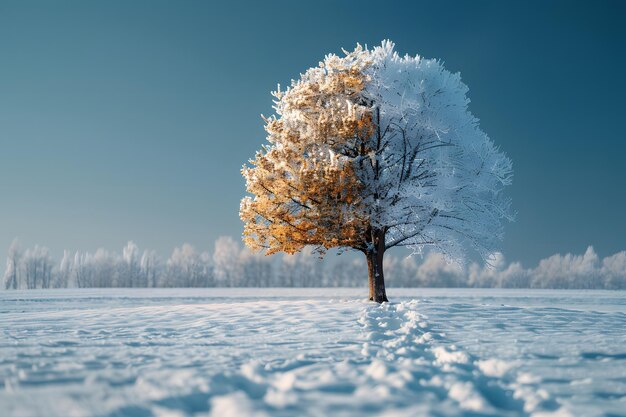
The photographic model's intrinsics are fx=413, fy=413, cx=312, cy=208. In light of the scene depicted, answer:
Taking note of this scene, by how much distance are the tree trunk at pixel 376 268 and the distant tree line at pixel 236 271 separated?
9319 cm

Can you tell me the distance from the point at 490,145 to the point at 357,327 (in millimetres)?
9864

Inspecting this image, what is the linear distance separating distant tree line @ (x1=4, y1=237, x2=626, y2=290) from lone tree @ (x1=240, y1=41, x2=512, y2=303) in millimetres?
93629

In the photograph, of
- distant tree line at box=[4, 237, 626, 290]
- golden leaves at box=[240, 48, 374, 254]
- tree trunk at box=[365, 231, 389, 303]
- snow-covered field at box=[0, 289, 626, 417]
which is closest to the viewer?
snow-covered field at box=[0, 289, 626, 417]

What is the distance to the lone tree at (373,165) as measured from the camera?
14898 millimetres

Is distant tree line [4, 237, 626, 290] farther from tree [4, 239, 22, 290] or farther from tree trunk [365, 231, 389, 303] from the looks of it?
tree trunk [365, 231, 389, 303]

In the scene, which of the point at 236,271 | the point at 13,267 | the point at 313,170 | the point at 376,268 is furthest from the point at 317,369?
the point at 13,267

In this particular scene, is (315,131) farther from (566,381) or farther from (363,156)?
(566,381)

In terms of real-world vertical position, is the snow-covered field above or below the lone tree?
below

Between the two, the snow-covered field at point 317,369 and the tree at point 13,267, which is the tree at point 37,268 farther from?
the snow-covered field at point 317,369

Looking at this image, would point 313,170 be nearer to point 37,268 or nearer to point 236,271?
point 236,271

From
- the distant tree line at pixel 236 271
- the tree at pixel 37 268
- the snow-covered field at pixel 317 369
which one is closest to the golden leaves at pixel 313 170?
A: the snow-covered field at pixel 317 369

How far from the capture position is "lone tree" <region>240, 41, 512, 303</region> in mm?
14898

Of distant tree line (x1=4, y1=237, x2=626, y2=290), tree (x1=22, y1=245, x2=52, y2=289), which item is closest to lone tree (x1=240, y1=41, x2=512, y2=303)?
distant tree line (x1=4, y1=237, x2=626, y2=290)

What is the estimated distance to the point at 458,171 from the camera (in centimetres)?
1591
